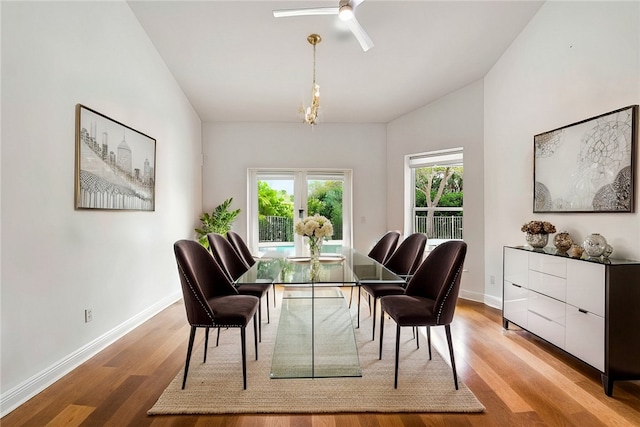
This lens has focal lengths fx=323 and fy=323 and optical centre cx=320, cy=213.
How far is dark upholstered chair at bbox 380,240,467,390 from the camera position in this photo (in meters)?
2.09

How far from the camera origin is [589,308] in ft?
7.36

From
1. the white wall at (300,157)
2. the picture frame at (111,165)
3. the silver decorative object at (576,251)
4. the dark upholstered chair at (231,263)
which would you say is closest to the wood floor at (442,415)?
the dark upholstered chair at (231,263)

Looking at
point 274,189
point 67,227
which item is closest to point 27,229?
point 67,227

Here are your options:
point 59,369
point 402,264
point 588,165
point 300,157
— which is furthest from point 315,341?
point 300,157

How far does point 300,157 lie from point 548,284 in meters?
3.87

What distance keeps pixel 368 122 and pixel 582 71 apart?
10.1 ft

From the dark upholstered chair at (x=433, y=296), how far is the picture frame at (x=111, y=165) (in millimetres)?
2515

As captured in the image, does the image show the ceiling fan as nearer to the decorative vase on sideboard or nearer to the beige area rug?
the decorative vase on sideboard

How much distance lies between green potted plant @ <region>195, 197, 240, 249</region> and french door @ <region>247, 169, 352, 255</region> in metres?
0.40

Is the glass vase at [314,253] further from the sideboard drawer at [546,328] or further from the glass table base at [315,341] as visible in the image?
the sideboard drawer at [546,328]

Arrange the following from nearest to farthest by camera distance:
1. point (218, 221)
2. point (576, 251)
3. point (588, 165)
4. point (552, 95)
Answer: point (576, 251) → point (588, 165) → point (552, 95) → point (218, 221)

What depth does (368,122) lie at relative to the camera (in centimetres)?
546

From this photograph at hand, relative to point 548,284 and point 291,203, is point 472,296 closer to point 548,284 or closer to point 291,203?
point 548,284

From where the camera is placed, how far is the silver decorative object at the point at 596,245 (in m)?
2.36
